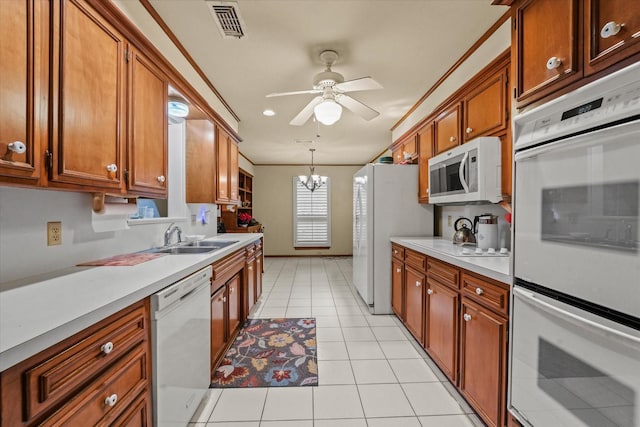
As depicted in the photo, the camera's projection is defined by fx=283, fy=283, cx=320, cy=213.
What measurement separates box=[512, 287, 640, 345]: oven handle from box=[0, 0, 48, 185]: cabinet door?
1.98 metres

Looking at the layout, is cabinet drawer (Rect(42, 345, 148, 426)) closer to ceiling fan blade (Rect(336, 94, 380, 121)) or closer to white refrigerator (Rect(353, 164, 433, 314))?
ceiling fan blade (Rect(336, 94, 380, 121))

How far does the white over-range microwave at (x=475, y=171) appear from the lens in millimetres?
2023

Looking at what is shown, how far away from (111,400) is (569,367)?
63.4 inches

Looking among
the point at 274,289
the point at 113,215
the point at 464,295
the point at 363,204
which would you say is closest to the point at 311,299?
the point at 274,289

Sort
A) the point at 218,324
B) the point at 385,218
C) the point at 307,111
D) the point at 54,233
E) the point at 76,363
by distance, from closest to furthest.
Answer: the point at 76,363 → the point at 54,233 → the point at 218,324 → the point at 307,111 → the point at 385,218

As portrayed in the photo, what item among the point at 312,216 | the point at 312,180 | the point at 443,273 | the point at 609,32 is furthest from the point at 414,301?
the point at 312,216

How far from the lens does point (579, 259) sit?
0.98m

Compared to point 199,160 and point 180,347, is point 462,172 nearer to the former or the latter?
point 180,347

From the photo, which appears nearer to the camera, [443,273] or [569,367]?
[569,367]

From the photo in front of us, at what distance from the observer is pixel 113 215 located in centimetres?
177

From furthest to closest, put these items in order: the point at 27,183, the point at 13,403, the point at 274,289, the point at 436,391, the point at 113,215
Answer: the point at 274,289, the point at 436,391, the point at 113,215, the point at 27,183, the point at 13,403

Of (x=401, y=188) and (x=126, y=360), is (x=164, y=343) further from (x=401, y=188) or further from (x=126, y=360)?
(x=401, y=188)

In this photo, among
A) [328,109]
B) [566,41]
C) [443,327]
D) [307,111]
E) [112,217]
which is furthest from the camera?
[307,111]

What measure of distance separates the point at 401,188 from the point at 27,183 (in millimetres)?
3214
